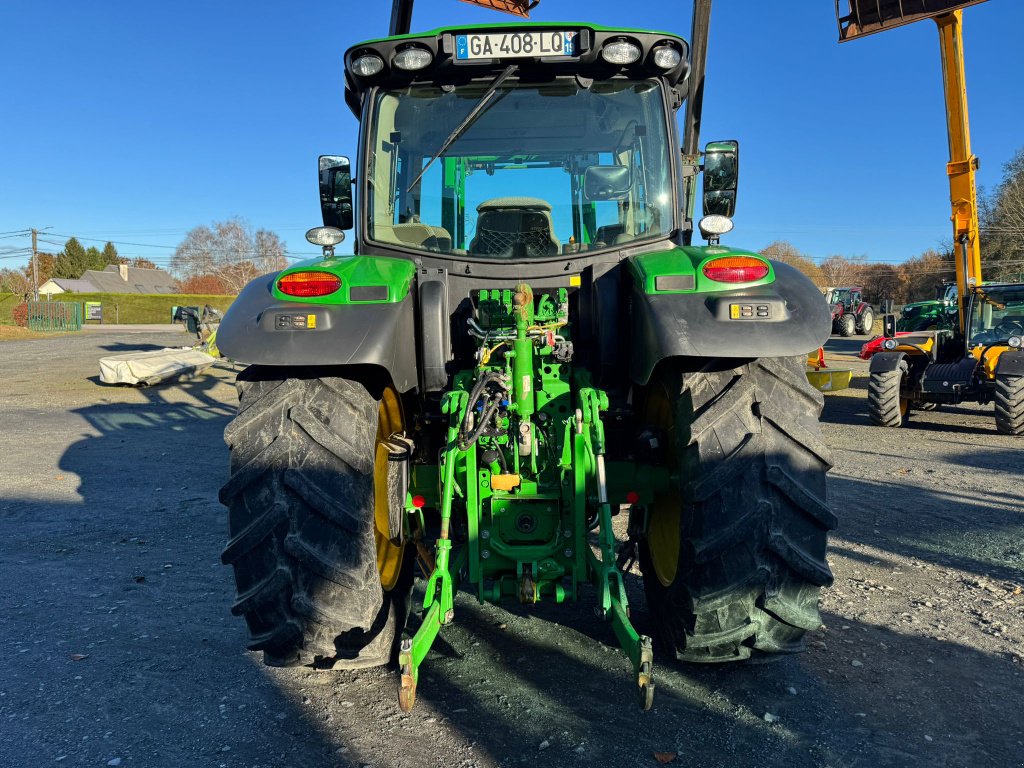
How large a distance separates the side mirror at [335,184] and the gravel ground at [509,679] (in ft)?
6.98

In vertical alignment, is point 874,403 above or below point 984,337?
below

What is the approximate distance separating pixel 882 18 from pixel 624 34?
9500 millimetres

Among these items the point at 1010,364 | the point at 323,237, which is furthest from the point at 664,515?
the point at 1010,364

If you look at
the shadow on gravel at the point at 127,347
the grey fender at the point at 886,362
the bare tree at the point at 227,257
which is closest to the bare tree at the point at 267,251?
the bare tree at the point at 227,257

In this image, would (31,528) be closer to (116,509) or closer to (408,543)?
(116,509)

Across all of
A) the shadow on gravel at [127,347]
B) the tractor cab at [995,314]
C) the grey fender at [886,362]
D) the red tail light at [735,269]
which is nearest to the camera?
the red tail light at [735,269]

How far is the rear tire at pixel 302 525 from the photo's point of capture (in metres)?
2.62

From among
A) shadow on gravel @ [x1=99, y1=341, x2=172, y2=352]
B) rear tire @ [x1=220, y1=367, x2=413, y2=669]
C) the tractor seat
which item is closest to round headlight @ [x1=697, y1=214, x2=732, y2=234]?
the tractor seat

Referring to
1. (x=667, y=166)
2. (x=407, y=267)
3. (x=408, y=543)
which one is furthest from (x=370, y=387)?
(x=667, y=166)

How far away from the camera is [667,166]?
11.3 feet

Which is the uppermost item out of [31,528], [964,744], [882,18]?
[882,18]

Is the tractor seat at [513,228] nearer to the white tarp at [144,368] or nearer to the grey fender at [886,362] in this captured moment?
the grey fender at [886,362]

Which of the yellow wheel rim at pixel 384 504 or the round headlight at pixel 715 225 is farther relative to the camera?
the round headlight at pixel 715 225

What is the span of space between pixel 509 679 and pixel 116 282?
Result: 86869 mm
